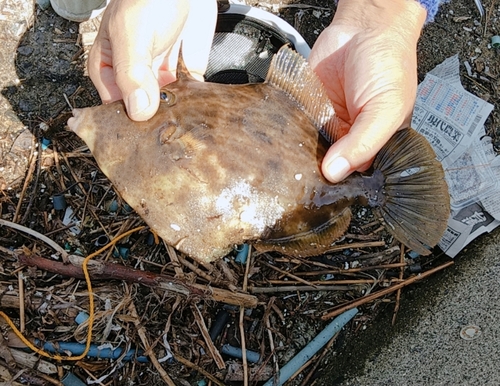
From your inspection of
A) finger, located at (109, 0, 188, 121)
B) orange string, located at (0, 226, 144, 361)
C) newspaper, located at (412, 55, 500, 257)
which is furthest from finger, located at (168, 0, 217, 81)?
newspaper, located at (412, 55, 500, 257)

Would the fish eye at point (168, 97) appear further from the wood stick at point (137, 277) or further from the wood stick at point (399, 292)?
the wood stick at point (399, 292)

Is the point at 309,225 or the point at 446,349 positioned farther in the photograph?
the point at 446,349

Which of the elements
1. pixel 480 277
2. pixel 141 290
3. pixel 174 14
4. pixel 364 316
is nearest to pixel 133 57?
pixel 174 14

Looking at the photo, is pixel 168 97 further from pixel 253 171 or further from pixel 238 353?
pixel 238 353

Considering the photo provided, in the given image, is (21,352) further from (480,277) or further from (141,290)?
(480,277)

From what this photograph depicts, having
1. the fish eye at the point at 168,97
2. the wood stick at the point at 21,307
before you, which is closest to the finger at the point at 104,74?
the fish eye at the point at 168,97

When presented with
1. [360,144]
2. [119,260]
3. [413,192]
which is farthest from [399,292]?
Result: [119,260]
